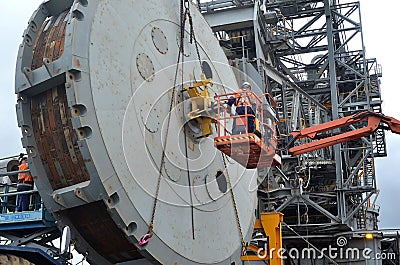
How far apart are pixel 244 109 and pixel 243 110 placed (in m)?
0.09

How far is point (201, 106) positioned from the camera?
9.56m

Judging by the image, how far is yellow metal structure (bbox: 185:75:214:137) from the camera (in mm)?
9477

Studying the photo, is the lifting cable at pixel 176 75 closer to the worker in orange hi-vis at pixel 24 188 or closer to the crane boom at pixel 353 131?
the worker in orange hi-vis at pixel 24 188

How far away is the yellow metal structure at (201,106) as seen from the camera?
31.1 feet

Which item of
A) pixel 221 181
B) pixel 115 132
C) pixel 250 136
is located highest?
pixel 115 132

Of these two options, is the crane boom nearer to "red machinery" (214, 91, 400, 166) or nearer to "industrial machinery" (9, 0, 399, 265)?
"industrial machinery" (9, 0, 399, 265)

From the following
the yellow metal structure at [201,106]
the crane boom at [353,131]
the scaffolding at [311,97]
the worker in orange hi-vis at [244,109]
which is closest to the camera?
the worker in orange hi-vis at [244,109]

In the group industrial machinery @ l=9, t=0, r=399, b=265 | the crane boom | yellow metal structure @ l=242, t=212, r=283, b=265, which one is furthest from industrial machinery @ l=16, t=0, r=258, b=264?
the crane boom

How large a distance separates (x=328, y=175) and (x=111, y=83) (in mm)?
15734

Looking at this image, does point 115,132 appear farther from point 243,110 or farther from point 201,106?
point 243,110

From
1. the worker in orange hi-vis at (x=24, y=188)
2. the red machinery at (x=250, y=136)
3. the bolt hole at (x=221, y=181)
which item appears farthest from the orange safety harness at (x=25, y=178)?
the red machinery at (x=250, y=136)

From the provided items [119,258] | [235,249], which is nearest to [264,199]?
[235,249]

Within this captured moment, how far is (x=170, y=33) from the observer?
9.66 meters

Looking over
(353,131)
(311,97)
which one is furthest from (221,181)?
(311,97)
